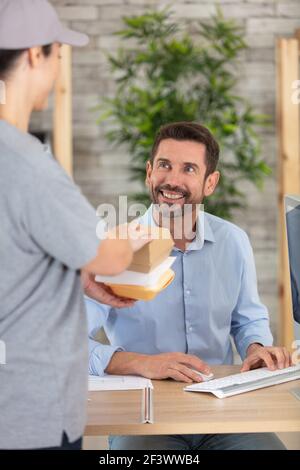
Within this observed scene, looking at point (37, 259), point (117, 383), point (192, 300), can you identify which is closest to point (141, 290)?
point (37, 259)

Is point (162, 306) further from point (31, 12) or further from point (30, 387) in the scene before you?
point (31, 12)

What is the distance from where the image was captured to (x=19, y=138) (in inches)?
61.4

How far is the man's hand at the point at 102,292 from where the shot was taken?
1.98 metres

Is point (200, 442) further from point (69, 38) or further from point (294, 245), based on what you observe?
point (69, 38)

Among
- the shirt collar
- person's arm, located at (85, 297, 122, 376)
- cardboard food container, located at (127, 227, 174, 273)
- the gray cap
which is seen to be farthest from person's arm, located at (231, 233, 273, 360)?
the gray cap

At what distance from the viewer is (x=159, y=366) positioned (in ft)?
7.52

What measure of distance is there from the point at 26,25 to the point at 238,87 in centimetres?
Answer: 381

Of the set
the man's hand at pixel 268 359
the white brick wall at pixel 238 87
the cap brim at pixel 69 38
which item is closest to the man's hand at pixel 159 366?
the man's hand at pixel 268 359

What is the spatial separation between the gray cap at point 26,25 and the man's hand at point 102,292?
619mm

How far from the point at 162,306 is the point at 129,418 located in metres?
0.67

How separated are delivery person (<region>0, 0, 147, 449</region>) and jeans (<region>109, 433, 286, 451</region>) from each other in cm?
68

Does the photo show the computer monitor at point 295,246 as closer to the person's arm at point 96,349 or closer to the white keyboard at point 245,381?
the white keyboard at point 245,381

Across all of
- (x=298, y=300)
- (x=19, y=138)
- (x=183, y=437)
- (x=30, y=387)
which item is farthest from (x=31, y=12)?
(x=183, y=437)

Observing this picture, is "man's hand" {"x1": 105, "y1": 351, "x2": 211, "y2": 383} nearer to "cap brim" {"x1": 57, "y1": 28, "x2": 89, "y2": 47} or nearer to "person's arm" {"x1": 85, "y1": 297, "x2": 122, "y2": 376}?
"person's arm" {"x1": 85, "y1": 297, "x2": 122, "y2": 376}
